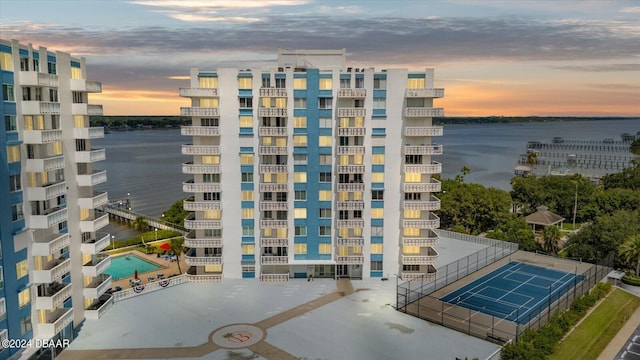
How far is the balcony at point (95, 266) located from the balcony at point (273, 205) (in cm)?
2048

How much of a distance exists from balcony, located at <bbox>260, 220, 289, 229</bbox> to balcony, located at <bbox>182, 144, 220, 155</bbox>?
11303 millimetres

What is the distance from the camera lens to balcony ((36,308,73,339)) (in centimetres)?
4556

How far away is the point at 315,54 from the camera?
73.1 meters

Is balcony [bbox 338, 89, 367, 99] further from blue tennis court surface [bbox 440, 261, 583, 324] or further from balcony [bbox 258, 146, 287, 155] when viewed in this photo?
blue tennis court surface [bbox 440, 261, 583, 324]

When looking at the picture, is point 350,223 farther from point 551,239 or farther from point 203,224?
point 551,239

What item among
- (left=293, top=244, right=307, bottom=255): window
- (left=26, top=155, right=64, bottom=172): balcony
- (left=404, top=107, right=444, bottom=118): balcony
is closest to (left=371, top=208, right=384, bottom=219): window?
(left=293, top=244, right=307, bottom=255): window

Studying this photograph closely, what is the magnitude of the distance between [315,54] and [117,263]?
4811 centimetres

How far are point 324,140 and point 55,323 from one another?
38.0 metres

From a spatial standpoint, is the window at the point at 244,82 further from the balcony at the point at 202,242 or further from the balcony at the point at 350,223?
the balcony at the point at 350,223

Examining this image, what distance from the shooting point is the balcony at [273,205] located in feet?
225

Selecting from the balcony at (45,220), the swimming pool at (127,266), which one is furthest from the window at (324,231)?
the balcony at (45,220)

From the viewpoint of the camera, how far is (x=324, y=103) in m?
67.7

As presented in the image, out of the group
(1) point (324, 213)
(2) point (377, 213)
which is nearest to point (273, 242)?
(1) point (324, 213)

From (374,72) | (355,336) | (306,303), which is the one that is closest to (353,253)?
(306,303)
